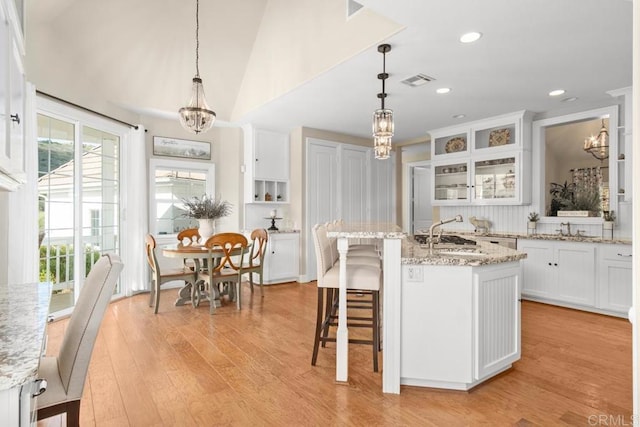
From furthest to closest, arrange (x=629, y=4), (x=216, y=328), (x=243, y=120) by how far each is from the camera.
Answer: (x=243, y=120), (x=216, y=328), (x=629, y=4)

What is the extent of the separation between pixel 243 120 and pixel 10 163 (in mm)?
3988

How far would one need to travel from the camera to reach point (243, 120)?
5262mm

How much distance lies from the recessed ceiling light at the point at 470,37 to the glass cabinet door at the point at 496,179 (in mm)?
2528

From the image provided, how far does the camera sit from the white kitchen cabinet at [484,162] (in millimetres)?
4645

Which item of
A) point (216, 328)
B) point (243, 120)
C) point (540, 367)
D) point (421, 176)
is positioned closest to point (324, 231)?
point (216, 328)

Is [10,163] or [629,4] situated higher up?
[629,4]

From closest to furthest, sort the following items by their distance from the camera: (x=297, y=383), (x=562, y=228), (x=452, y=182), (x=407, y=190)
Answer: (x=297, y=383)
(x=562, y=228)
(x=452, y=182)
(x=407, y=190)

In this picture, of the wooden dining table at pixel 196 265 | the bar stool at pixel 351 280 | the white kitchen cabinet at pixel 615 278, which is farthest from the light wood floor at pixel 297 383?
the wooden dining table at pixel 196 265

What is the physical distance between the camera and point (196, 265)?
4.34 metres

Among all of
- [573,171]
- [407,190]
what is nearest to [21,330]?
[573,171]

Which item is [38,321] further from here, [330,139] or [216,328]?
[330,139]

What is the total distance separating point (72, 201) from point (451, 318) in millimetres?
4224

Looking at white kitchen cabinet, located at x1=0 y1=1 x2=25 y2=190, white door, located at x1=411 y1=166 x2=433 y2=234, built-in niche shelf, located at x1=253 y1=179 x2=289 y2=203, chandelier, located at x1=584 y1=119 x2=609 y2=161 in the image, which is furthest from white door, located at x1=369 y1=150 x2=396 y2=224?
white kitchen cabinet, located at x1=0 y1=1 x2=25 y2=190

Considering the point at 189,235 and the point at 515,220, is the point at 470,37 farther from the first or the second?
the point at 189,235
